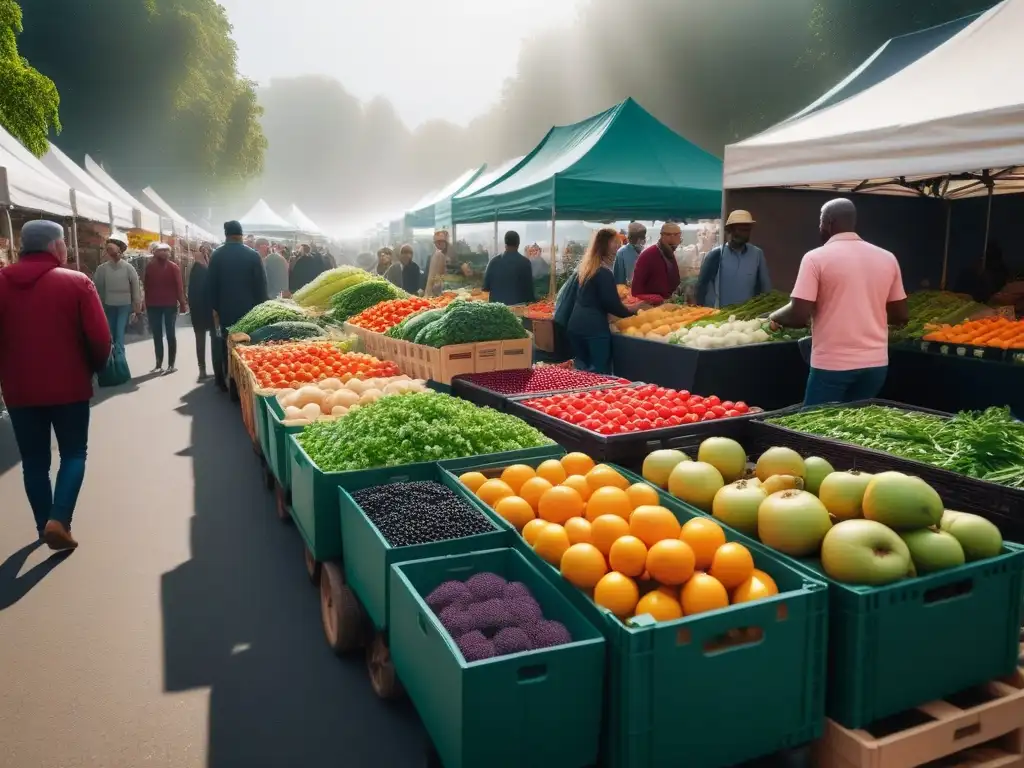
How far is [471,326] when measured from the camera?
6.29m

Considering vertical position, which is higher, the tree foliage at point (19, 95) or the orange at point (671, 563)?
the tree foliage at point (19, 95)

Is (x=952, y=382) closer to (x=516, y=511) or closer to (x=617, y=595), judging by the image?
(x=516, y=511)

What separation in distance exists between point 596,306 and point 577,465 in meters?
3.77

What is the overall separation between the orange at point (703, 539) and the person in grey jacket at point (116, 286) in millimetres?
10275

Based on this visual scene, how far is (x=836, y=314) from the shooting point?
462 centimetres

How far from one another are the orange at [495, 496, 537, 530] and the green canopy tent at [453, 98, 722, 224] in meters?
7.60

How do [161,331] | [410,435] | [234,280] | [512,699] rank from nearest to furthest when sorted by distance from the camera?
[512,699]
[410,435]
[234,280]
[161,331]

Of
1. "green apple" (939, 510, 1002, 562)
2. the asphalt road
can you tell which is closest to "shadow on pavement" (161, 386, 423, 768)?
the asphalt road

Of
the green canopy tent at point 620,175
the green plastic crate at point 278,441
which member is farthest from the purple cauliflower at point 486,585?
the green canopy tent at point 620,175

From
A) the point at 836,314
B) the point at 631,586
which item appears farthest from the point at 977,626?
the point at 836,314

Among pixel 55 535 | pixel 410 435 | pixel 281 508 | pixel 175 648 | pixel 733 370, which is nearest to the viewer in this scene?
pixel 175 648

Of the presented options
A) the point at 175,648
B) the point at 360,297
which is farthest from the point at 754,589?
the point at 360,297

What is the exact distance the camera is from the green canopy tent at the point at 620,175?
409 inches

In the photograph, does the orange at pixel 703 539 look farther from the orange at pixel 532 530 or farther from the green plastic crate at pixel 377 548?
the green plastic crate at pixel 377 548
